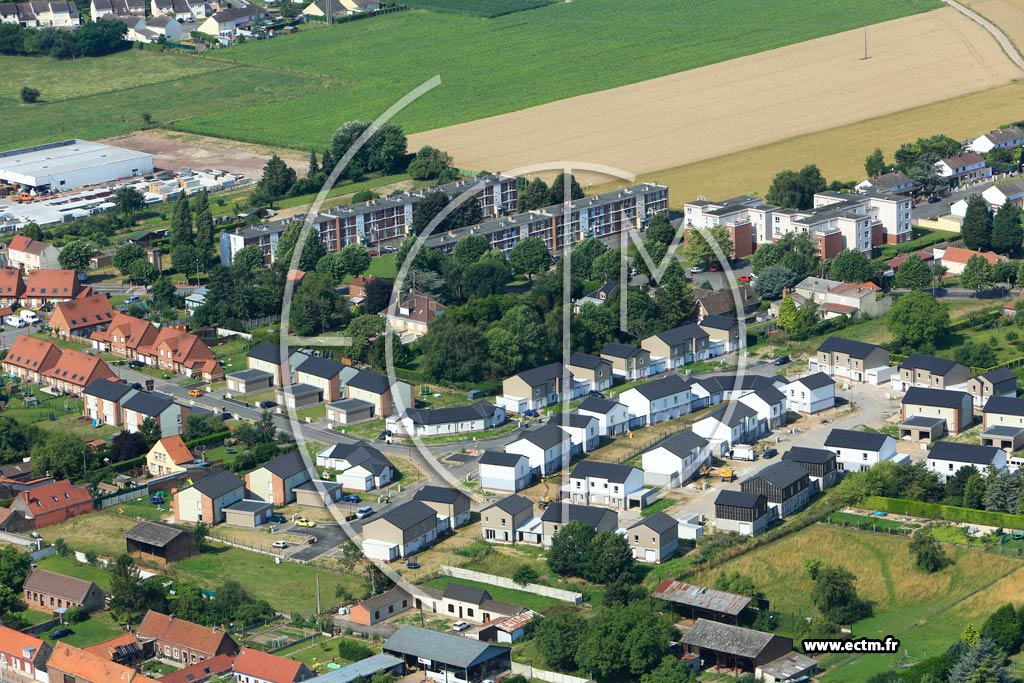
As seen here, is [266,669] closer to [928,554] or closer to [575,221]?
[928,554]

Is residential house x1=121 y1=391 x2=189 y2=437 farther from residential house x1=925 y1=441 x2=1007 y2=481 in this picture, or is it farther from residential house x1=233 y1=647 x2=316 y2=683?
residential house x1=925 y1=441 x2=1007 y2=481

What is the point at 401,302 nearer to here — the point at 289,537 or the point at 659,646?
the point at 289,537

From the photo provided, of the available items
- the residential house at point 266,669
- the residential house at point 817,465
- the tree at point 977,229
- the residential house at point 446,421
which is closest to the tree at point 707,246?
the tree at point 977,229

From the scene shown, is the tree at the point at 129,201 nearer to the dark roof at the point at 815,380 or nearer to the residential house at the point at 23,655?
the dark roof at the point at 815,380

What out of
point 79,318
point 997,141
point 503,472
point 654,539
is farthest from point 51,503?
point 997,141

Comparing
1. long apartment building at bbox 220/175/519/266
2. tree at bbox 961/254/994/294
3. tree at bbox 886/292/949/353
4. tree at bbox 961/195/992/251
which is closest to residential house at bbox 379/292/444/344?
long apartment building at bbox 220/175/519/266

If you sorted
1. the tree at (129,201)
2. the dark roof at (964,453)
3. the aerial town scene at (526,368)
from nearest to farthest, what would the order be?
1. the aerial town scene at (526,368)
2. the dark roof at (964,453)
3. the tree at (129,201)
